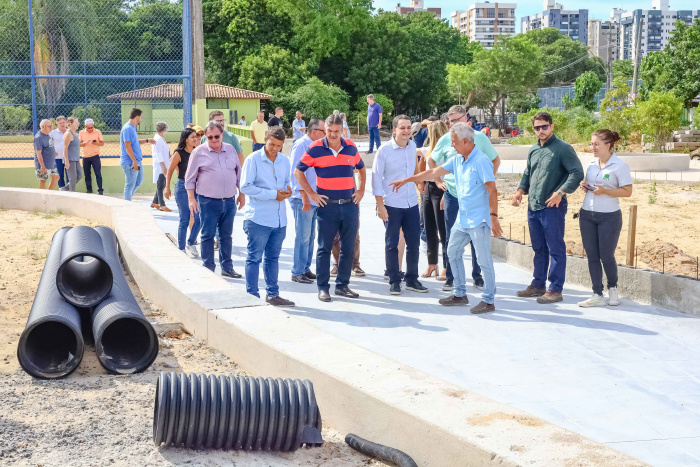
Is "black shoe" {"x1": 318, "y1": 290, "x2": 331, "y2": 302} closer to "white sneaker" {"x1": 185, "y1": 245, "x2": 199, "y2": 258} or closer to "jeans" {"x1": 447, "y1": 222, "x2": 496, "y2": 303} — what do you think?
"jeans" {"x1": 447, "y1": 222, "x2": 496, "y2": 303}

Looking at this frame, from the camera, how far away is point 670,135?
95.5ft

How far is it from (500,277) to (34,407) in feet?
19.5

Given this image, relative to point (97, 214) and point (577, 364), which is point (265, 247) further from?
point (97, 214)

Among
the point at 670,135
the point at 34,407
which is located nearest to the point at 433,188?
the point at 34,407

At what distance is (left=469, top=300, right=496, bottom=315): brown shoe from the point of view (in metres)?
7.58

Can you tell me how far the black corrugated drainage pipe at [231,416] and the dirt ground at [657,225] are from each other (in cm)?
586

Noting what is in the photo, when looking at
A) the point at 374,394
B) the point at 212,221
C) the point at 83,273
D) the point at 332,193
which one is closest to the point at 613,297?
the point at 332,193

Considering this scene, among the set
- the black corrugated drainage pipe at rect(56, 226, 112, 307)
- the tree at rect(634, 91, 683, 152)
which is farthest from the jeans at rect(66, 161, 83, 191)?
the tree at rect(634, 91, 683, 152)

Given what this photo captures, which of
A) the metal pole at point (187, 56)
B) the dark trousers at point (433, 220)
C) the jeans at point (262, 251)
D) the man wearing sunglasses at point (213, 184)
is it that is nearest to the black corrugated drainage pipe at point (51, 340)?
the jeans at point (262, 251)

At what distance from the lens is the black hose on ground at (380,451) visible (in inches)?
151

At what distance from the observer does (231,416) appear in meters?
4.08

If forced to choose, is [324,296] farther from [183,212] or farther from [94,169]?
[94,169]

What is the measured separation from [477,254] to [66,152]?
34.3 feet

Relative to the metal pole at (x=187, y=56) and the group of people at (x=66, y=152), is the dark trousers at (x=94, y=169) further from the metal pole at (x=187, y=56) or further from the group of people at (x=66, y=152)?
the metal pole at (x=187, y=56)
